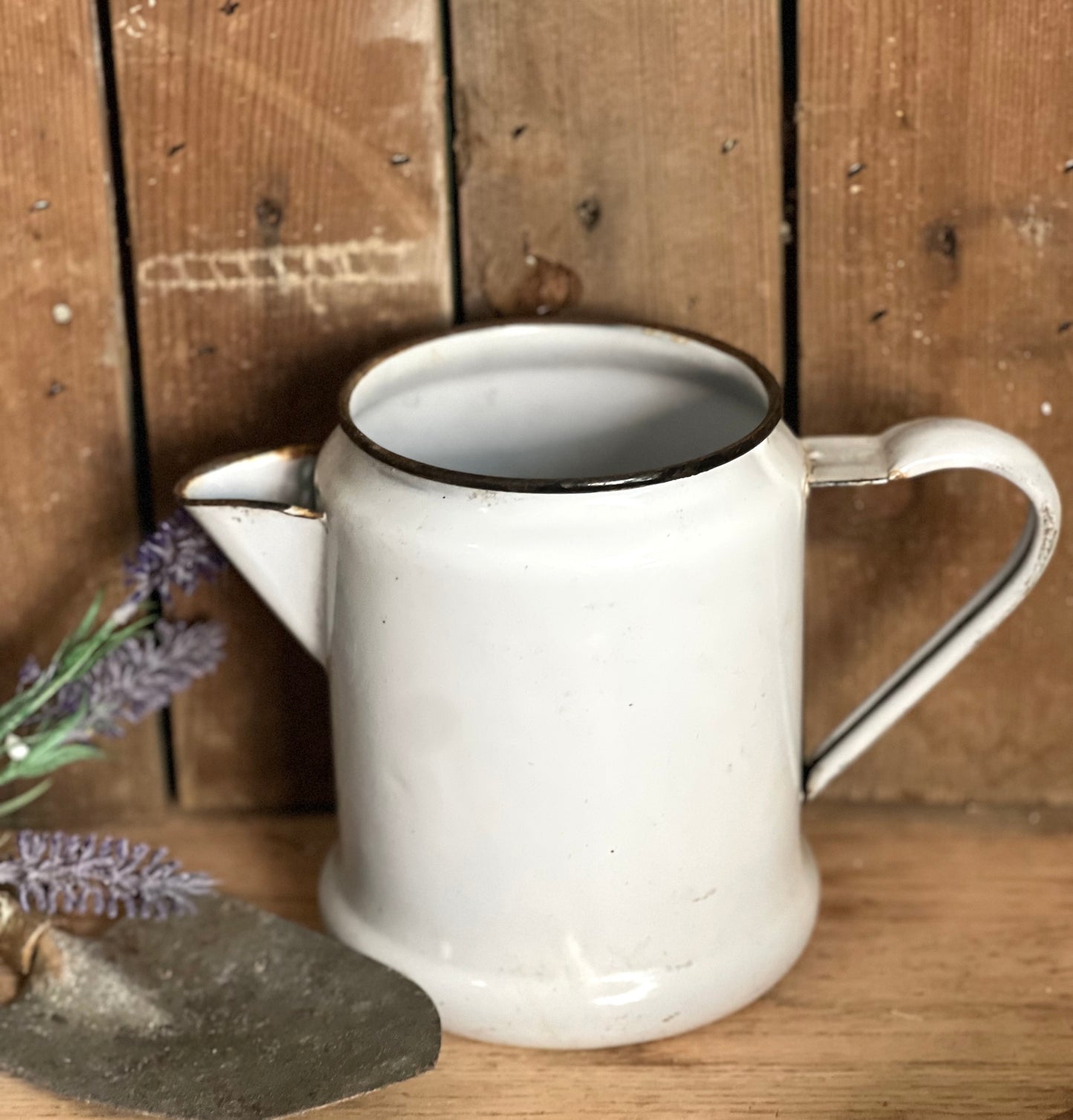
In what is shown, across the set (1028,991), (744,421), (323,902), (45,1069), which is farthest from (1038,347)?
(45,1069)

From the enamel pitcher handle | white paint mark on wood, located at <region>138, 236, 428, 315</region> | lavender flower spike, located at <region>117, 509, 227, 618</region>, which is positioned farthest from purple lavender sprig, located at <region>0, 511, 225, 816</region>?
the enamel pitcher handle

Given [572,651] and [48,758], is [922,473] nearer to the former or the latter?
[572,651]

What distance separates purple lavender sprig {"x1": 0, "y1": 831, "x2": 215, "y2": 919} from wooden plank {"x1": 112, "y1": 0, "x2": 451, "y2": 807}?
Result: 0.52 feet

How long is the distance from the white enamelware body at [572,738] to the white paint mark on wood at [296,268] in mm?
112

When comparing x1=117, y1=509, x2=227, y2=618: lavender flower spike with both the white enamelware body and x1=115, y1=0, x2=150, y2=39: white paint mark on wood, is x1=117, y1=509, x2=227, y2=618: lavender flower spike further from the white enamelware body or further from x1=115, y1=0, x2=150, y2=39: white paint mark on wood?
x1=115, y1=0, x2=150, y2=39: white paint mark on wood

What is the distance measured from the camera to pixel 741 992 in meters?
0.63

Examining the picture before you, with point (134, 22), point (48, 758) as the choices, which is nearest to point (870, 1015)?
point (48, 758)

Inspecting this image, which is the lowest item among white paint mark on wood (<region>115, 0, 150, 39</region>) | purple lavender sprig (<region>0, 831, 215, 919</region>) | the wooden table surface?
the wooden table surface

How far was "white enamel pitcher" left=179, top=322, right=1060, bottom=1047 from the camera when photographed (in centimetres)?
55

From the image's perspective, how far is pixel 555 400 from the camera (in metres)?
0.67

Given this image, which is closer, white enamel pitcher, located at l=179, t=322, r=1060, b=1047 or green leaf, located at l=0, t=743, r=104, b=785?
white enamel pitcher, located at l=179, t=322, r=1060, b=1047

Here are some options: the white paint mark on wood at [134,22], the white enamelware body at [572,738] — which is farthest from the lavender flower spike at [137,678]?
the white paint mark on wood at [134,22]

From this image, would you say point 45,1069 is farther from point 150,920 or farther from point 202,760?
point 202,760

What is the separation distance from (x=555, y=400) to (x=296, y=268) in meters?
0.13
